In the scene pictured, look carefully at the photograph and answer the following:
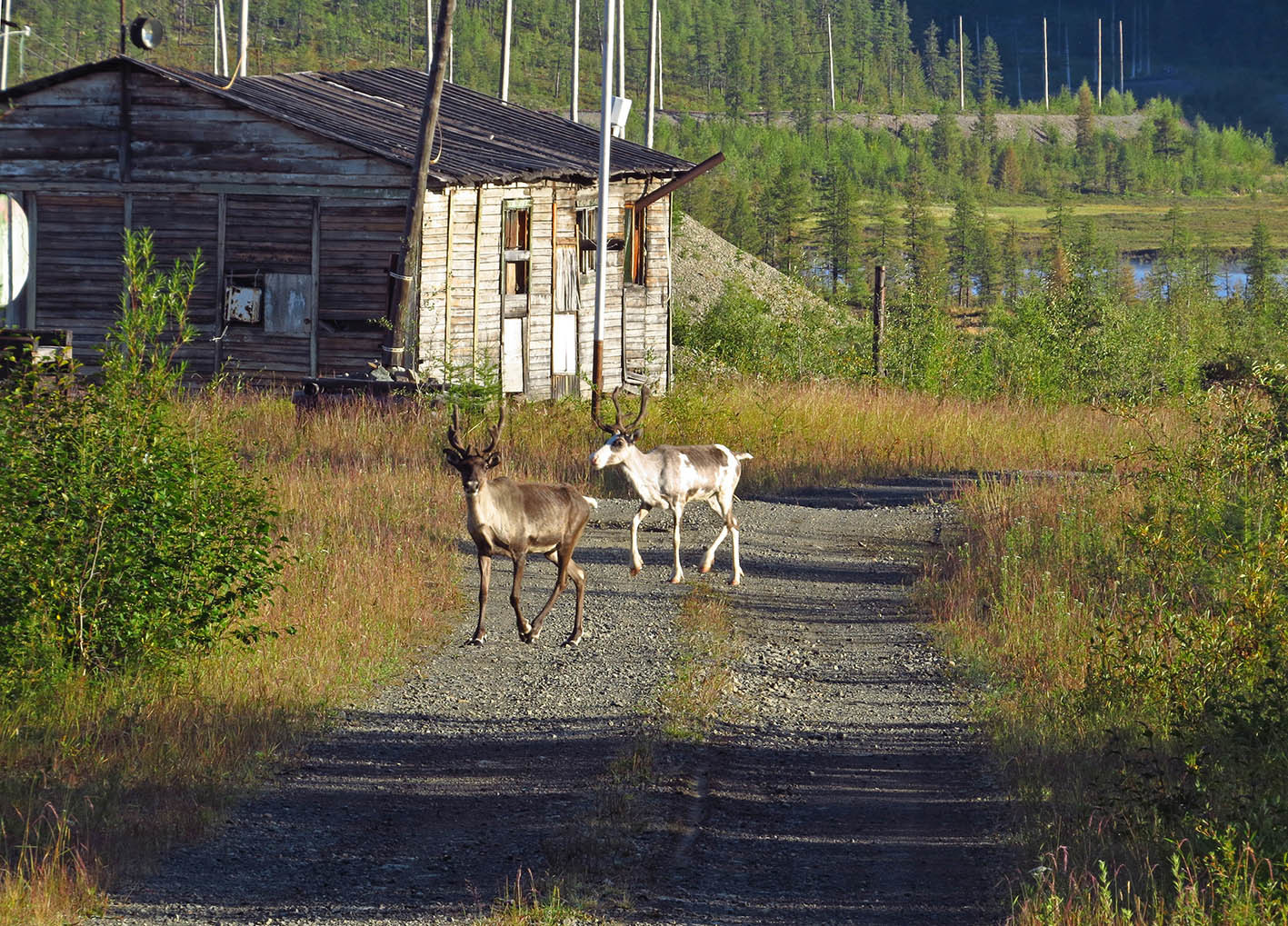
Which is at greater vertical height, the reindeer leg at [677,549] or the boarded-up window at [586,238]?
the boarded-up window at [586,238]

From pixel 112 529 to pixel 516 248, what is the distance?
699 inches

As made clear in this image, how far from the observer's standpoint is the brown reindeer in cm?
1123

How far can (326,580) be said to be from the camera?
12.8m

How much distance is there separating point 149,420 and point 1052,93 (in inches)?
6190

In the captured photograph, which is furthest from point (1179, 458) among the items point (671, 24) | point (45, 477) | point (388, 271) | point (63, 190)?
point (671, 24)

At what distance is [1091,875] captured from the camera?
22.0ft

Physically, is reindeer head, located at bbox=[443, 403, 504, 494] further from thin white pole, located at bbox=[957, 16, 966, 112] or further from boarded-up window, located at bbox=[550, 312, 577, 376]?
thin white pole, located at bbox=[957, 16, 966, 112]

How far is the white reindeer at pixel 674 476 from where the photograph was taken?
14227mm

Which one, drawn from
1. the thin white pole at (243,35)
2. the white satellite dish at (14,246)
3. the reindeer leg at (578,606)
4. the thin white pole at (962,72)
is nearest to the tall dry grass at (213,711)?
the reindeer leg at (578,606)

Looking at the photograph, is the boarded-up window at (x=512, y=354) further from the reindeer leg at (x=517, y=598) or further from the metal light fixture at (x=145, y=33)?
the reindeer leg at (x=517, y=598)

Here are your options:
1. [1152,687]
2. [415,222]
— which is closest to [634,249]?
[415,222]

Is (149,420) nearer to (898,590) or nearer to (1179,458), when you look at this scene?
(898,590)

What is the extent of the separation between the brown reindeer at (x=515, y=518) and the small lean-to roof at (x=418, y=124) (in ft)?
41.4

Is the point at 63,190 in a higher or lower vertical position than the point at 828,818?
higher
